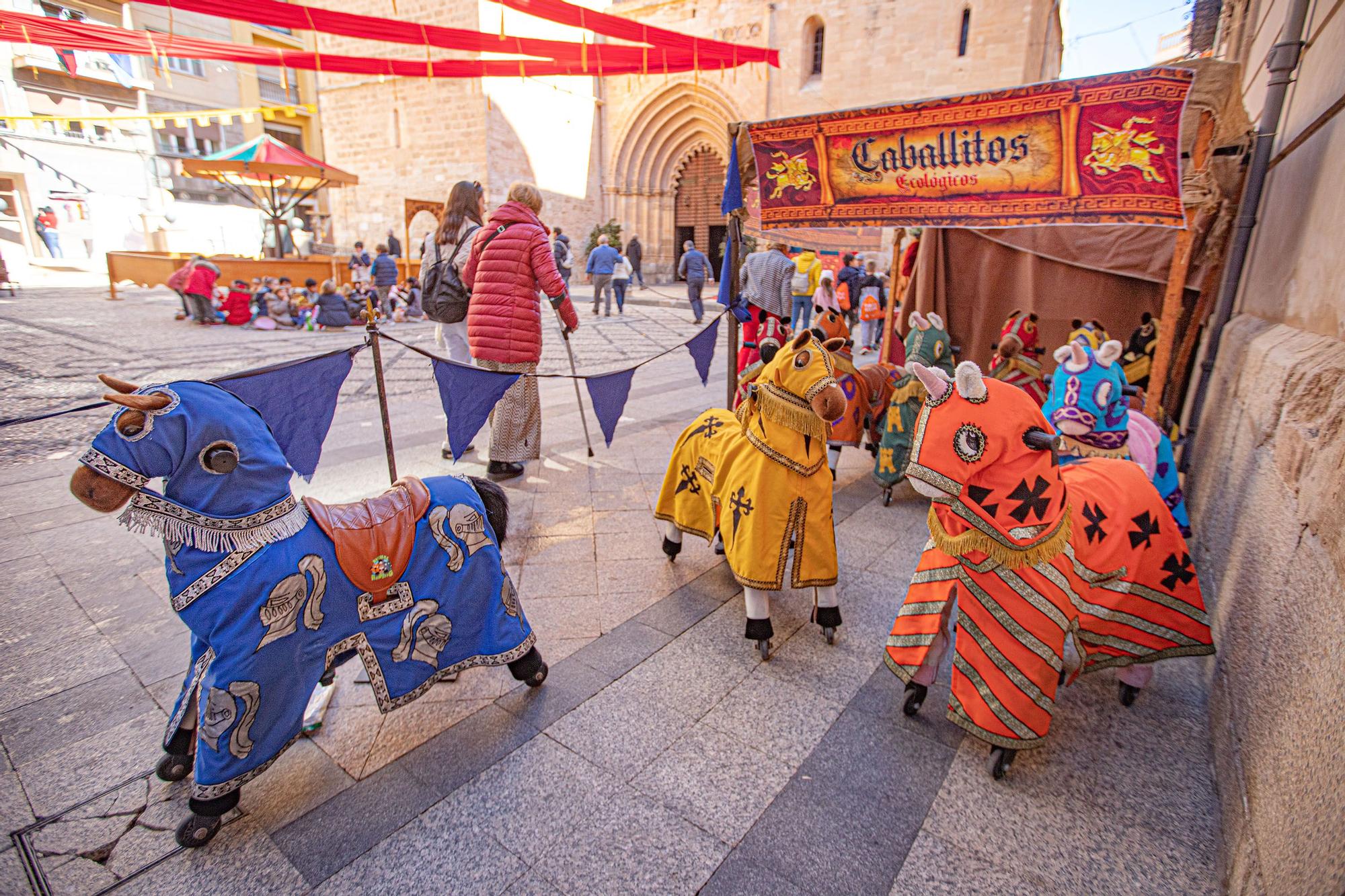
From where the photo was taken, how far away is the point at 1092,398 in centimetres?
302

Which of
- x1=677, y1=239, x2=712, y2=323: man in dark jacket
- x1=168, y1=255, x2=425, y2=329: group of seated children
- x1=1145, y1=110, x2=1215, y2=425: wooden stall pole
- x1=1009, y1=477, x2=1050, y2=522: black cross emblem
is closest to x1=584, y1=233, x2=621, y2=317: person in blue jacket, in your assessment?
x1=677, y1=239, x2=712, y2=323: man in dark jacket

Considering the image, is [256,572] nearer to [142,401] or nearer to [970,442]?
[142,401]

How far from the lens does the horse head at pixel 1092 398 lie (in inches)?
118

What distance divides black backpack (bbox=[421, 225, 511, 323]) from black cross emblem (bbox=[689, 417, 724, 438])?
7.30 ft

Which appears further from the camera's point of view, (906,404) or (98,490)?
(906,404)

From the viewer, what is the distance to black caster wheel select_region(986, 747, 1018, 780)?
6.66 feet

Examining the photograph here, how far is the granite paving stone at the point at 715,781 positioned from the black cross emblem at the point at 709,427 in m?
1.33

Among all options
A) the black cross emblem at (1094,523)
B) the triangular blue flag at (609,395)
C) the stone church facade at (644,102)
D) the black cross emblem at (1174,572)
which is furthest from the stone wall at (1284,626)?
the stone church facade at (644,102)

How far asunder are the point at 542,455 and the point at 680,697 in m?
3.03

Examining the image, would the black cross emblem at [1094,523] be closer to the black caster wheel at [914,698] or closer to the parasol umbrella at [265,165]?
the black caster wheel at [914,698]

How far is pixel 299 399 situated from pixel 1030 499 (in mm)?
2453

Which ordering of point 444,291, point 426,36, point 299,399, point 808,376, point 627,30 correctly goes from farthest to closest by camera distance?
point 627,30, point 426,36, point 444,291, point 808,376, point 299,399

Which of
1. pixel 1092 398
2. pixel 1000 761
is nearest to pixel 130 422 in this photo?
pixel 1000 761

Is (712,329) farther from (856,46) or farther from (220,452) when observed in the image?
(856,46)
